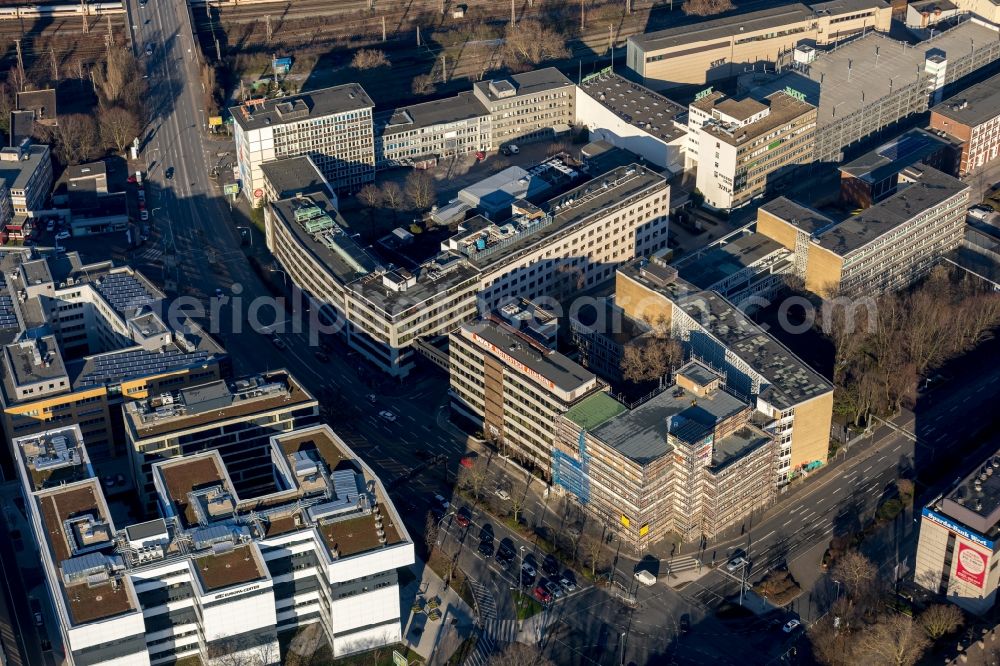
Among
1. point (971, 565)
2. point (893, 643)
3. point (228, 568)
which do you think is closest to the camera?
point (228, 568)

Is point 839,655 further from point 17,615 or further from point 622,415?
point 17,615

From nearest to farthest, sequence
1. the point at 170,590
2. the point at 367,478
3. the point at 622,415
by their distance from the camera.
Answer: the point at 170,590 → the point at 367,478 → the point at 622,415

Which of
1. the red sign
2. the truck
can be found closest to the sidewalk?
the truck

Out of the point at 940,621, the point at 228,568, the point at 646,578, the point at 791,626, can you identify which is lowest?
the point at 791,626

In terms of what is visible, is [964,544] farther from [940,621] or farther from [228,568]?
[228,568]

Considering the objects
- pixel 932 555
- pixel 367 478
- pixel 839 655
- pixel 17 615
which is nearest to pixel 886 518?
pixel 932 555

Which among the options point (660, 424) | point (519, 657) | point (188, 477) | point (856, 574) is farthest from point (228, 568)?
point (856, 574)

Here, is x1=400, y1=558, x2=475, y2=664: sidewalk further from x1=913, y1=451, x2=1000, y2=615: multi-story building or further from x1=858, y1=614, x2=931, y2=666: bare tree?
x1=913, y1=451, x2=1000, y2=615: multi-story building
